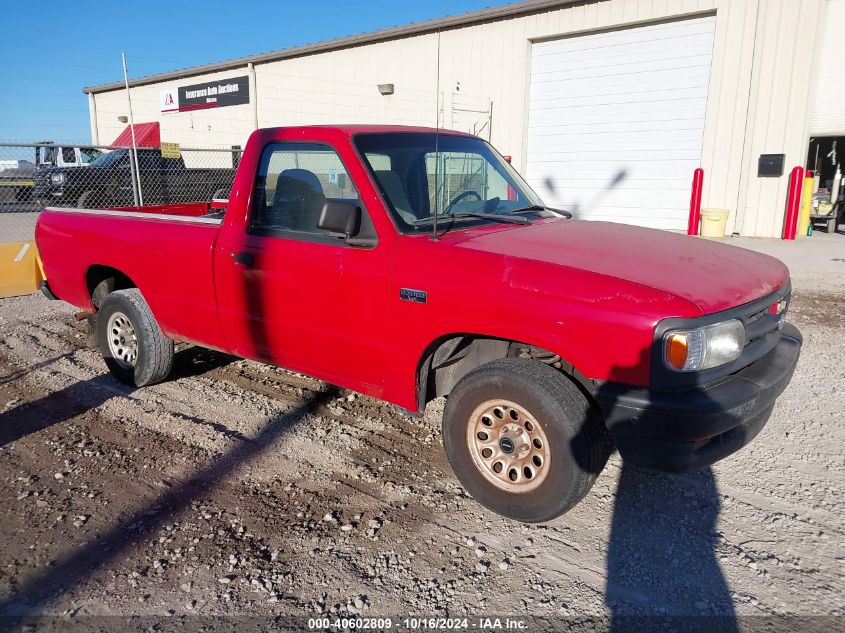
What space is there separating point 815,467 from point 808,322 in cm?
388

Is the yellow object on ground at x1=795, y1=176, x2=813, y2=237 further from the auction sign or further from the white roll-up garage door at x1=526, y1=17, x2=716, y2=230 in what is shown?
the auction sign

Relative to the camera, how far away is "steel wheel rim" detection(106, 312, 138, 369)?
5.01m

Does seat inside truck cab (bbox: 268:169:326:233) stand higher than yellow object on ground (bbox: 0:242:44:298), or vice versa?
seat inside truck cab (bbox: 268:169:326:233)

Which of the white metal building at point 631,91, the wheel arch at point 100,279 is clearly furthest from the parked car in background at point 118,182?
the wheel arch at point 100,279

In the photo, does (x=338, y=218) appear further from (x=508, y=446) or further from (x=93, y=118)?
(x=93, y=118)

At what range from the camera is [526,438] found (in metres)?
3.07

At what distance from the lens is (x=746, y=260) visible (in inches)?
139

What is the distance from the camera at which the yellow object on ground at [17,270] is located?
8312 mm

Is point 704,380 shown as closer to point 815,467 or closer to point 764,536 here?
point 764,536

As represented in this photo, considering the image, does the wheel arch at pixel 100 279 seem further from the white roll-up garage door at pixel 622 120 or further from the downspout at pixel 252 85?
the downspout at pixel 252 85

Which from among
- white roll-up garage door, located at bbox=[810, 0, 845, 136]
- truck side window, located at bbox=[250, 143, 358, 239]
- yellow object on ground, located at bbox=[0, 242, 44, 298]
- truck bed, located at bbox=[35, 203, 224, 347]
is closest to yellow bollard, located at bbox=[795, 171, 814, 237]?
white roll-up garage door, located at bbox=[810, 0, 845, 136]

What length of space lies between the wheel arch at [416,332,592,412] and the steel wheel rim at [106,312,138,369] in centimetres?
264

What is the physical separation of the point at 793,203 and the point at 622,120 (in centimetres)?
428

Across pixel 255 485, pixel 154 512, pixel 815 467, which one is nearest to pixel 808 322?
pixel 815 467
